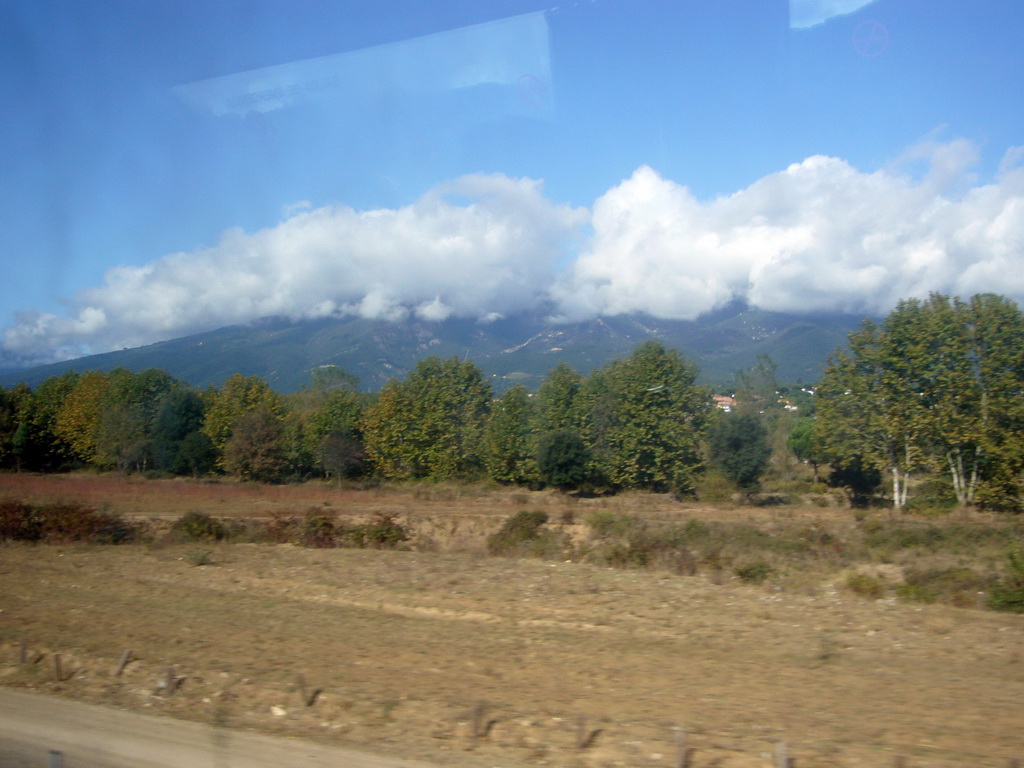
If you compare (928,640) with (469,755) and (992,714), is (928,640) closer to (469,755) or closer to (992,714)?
(992,714)

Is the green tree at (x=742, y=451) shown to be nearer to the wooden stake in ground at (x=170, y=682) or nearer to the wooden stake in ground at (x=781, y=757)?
the wooden stake in ground at (x=170, y=682)

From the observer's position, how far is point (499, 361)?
470 feet

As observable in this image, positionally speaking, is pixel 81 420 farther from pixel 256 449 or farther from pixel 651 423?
pixel 651 423

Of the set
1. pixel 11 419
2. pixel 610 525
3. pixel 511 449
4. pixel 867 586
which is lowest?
pixel 867 586

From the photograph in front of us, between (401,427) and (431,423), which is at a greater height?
(431,423)

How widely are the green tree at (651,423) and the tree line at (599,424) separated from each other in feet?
0.37

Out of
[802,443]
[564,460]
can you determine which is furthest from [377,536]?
[802,443]

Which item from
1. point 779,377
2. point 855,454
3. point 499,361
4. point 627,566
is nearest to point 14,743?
point 627,566

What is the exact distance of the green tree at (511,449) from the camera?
5519cm

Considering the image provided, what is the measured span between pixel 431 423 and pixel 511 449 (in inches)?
312

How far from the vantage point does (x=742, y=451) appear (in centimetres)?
4734

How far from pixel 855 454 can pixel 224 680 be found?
3981 cm

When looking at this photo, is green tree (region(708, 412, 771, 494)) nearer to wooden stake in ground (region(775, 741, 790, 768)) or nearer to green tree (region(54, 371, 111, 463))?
wooden stake in ground (region(775, 741, 790, 768))

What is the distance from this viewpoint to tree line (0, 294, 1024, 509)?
38.5 meters
